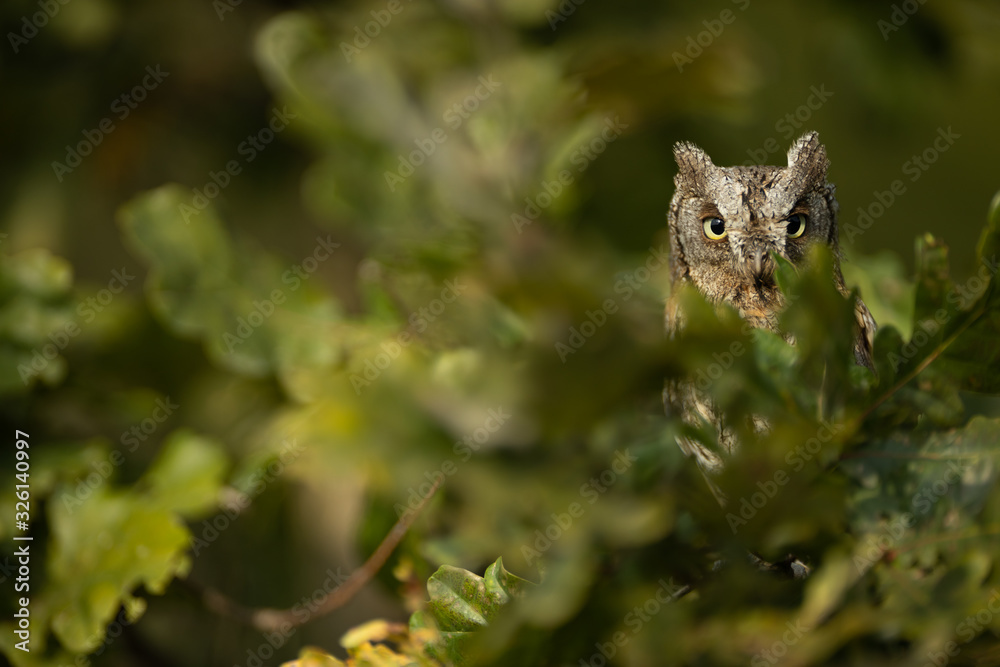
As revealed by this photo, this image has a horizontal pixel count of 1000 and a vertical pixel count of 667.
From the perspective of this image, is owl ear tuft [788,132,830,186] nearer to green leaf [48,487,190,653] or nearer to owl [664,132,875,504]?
owl [664,132,875,504]

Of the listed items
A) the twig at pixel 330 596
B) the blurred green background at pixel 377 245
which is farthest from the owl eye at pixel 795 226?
the twig at pixel 330 596

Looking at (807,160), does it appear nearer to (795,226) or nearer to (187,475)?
(795,226)

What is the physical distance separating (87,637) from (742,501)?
19.3 inches

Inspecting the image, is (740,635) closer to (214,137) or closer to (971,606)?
(971,606)

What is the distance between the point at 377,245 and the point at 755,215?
422mm

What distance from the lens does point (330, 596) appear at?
0.66 m

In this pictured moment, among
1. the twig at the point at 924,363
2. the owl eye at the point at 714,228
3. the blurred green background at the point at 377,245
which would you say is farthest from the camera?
the owl eye at the point at 714,228

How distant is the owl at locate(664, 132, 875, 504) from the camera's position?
24.3 inches

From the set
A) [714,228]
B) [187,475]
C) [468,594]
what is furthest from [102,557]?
[714,228]

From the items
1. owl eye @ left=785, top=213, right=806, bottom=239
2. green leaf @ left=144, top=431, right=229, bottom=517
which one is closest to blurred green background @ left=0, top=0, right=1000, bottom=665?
green leaf @ left=144, top=431, right=229, bottom=517

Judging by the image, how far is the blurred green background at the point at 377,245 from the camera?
0.55m

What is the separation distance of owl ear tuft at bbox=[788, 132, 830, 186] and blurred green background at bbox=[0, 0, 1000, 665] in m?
0.10

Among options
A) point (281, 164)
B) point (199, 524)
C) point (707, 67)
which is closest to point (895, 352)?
point (707, 67)

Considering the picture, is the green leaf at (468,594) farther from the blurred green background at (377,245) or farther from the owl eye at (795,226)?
the owl eye at (795,226)
